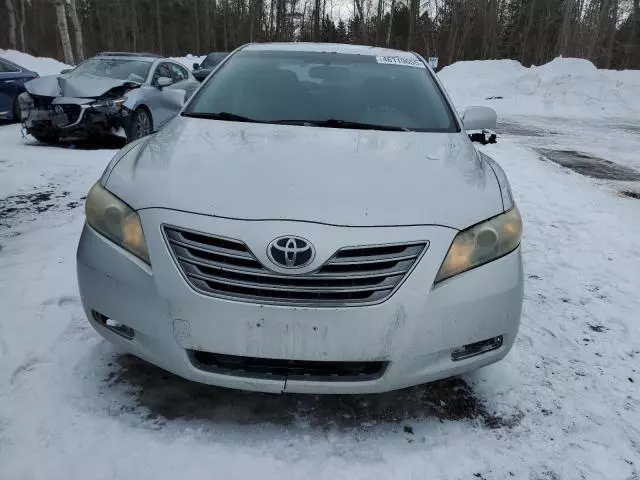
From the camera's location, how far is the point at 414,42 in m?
35.6

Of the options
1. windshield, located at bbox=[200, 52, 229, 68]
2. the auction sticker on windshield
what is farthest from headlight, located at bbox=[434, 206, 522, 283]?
windshield, located at bbox=[200, 52, 229, 68]

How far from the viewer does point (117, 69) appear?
834cm

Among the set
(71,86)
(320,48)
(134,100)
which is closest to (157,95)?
(134,100)

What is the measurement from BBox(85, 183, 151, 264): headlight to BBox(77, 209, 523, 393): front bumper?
4cm

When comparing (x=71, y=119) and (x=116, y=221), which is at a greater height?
(x=116, y=221)

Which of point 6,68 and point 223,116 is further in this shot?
point 6,68

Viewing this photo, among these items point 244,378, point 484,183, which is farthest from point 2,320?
point 484,183

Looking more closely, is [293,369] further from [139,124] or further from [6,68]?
[6,68]

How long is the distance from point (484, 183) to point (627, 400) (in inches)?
44.8

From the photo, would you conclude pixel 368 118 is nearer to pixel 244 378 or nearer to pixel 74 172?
pixel 244 378

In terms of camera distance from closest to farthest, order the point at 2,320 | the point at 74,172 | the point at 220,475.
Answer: the point at 220,475 < the point at 2,320 < the point at 74,172

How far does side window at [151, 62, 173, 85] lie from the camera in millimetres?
8296

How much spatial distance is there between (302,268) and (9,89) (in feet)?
32.7

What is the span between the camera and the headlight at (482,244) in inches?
74.7
